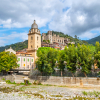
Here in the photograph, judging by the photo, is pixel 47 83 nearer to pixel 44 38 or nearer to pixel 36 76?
pixel 36 76

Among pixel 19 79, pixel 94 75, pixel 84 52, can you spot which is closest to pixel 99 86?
pixel 94 75

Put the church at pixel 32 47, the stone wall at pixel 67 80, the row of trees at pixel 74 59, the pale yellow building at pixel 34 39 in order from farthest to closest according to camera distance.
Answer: the pale yellow building at pixel 34 39 < the church at pixel 32 47 < the row of trees at pixel 74 59 < the stone wall at pixel 67 80

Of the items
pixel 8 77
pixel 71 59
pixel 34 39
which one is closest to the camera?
pixel 71 59

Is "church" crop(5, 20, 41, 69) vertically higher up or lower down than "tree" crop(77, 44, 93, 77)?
higher up

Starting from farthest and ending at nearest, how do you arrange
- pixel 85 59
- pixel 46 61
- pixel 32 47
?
pixel 32 47 → pixel 46 61 → pixel 85 59

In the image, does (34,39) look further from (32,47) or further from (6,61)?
(6,61)

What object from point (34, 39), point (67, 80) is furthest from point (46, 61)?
point (34, 39)

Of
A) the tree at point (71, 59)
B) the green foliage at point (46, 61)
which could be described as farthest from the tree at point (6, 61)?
the tree at point (71, 59)

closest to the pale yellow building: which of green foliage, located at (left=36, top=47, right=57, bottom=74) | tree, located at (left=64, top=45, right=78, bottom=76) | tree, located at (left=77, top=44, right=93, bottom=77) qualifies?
green foliage, located at (left=36, top=47, right=57, bottom=74)

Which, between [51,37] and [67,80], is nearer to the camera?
[67,80]

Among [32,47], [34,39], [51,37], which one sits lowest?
[32,47]

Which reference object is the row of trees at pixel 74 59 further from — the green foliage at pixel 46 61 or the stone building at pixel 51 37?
the stone building at pixel 51 37

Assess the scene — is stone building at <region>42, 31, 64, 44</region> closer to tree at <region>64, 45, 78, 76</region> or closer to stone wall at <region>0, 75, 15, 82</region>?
stone wall at <region>0, 75, 15, 82</region>

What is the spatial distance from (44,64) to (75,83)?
938 cm
